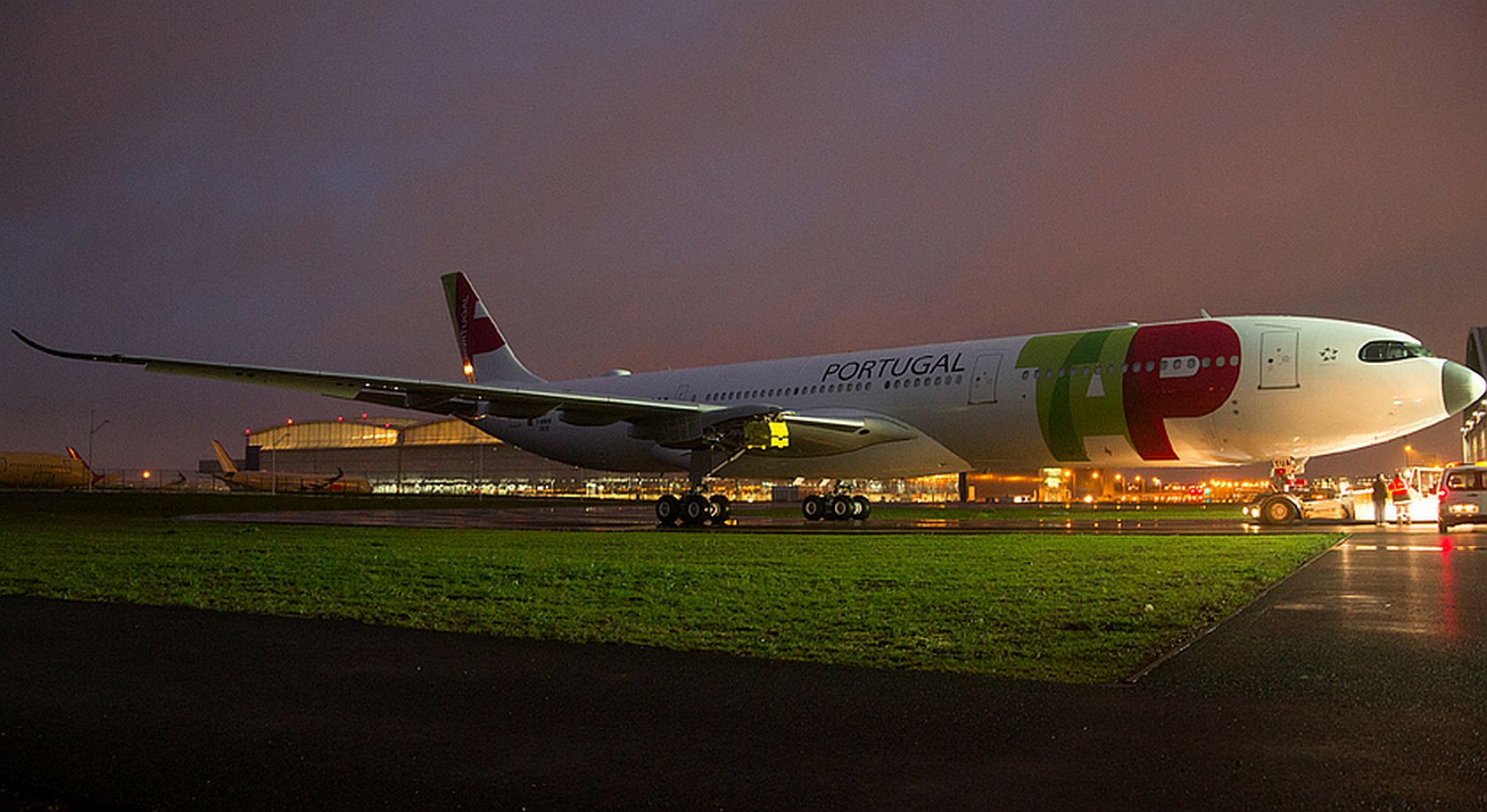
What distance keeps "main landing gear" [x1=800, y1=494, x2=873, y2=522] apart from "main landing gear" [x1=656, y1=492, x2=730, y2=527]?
4071mm

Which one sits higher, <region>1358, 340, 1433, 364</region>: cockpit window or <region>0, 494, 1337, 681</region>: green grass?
<region>1358, 340, 1433, 364</region>: cockpit window

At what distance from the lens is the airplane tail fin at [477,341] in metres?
37.9

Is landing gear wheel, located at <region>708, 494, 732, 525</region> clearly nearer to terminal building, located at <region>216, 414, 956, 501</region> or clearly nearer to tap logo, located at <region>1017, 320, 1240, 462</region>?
tap logo, located at <region>1017, 320, 1240, 462</region>

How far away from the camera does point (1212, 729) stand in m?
4.18

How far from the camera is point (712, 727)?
14.4 feet

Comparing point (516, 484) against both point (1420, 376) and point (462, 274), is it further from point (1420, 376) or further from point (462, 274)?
point (1420, 376)

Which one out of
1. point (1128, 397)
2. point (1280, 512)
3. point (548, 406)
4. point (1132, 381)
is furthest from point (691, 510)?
point (1280, 512)

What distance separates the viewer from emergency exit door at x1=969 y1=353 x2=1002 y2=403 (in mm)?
23656

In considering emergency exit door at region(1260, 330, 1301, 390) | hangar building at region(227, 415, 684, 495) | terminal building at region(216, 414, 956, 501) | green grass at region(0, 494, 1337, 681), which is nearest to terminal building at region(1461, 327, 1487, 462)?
terminal building at region(216, 414, 956, 501)

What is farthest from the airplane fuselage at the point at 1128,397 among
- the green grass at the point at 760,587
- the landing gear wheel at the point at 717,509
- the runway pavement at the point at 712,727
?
the runway pavement at the point at 712,727

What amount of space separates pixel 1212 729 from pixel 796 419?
20.8m

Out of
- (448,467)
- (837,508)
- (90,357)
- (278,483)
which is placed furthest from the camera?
(448,467)

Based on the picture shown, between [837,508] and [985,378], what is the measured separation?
6.78m

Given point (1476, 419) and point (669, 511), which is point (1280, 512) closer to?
point (669, 511)
